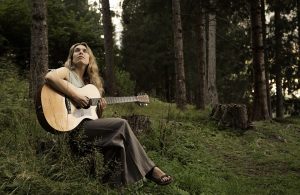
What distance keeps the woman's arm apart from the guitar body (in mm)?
53

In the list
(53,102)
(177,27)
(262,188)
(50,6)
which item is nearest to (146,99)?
(53,102)

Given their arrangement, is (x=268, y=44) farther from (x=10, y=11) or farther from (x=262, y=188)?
(x=262, y=188)

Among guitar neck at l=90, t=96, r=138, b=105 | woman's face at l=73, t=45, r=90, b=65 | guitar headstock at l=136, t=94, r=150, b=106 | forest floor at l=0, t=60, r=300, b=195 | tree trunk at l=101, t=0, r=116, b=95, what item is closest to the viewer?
forest floor at l=0, t=60, r=300, b=195

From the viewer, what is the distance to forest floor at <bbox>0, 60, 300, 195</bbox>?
4.84 meters

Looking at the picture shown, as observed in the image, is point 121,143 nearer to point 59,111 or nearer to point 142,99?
point 59,111

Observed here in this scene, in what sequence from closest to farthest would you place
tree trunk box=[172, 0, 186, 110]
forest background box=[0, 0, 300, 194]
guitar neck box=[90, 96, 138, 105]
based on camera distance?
forest background box=[0, 0, 300, 194], guitar neck box=[90, 96, 138, 105], tree trunk box=[172, 0, 186, 110]

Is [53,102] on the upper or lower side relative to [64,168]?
upper

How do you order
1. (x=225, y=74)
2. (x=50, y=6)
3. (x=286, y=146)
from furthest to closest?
(x=225, y=74)
(x=50, y=6)
(x=286, y=146)

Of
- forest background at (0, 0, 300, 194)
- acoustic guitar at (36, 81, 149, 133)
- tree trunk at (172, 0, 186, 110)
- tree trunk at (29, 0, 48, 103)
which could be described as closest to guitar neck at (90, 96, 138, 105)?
acoustic guitar at (36, 81, 149, 133)

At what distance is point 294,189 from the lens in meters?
6.70

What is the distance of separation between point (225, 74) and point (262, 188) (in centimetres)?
2798

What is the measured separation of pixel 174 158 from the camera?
24.3 ft

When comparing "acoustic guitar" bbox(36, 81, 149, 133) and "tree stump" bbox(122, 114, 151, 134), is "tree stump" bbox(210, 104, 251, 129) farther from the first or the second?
"acoustic guitar" bbox(36, 81, 149, 133)

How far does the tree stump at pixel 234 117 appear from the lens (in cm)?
1085
